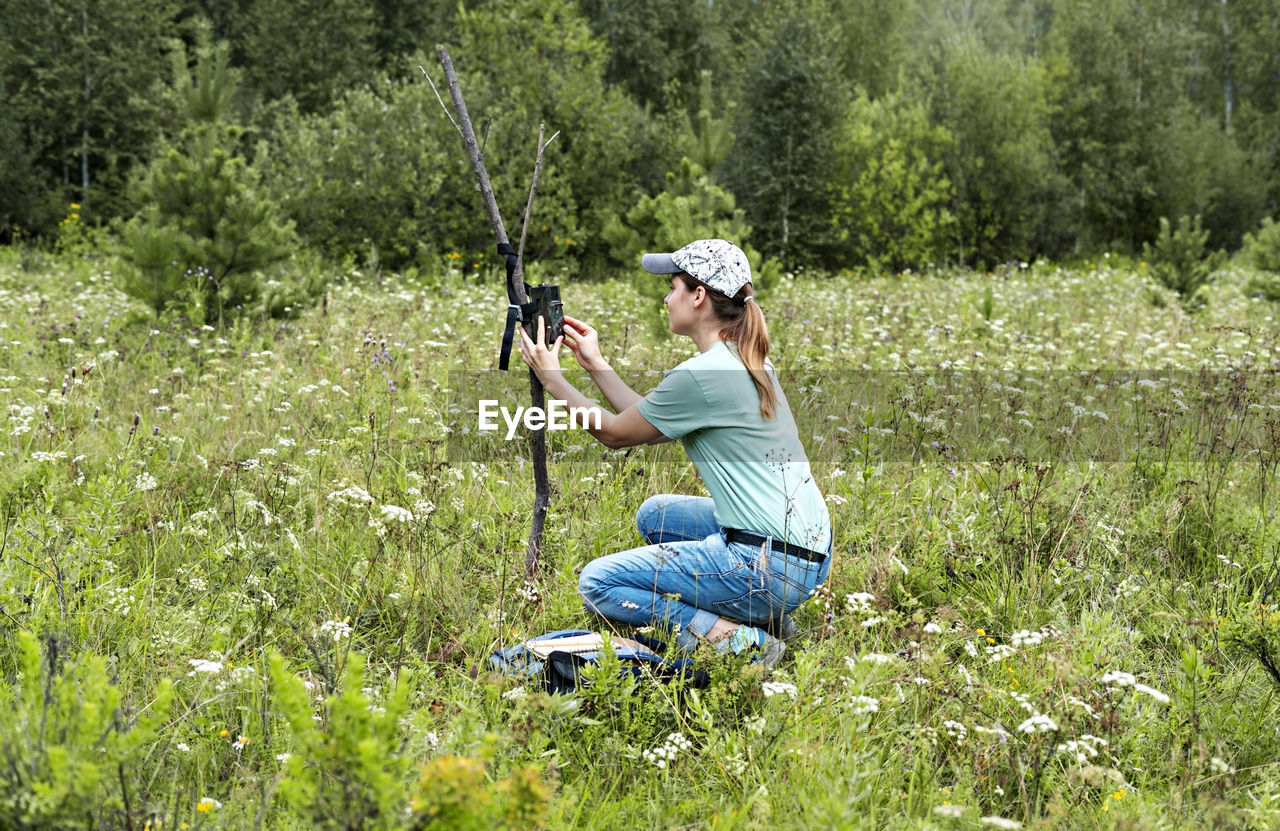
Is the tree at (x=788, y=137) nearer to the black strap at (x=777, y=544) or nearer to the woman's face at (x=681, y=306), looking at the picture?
the woman's face at (x=681, y=306)

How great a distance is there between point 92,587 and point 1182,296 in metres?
12.4

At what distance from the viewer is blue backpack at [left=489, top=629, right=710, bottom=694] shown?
300cm

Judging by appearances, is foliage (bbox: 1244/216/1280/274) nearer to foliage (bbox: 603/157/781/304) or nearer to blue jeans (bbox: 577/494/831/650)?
foliage (bbox: 603/157/781/304)

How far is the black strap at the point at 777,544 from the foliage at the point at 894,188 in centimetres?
1953

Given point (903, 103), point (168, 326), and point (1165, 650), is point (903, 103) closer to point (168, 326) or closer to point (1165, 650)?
point (168, 326)

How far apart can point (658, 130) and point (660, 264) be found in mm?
18468

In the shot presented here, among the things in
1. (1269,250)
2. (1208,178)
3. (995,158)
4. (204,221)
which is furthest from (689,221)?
(1208,178)

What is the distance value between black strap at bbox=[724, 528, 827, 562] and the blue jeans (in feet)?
0.05

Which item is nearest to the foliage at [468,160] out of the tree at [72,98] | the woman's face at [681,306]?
the tree at [72,98]

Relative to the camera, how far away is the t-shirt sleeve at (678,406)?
316 cm

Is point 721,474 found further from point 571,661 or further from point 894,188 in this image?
point 894,188

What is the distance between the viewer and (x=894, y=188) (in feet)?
73.4

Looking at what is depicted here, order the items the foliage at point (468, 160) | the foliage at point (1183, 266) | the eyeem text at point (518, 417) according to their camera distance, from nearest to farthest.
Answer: the eyeem text at point (518, 417) < the foliage at point (1183, 266) < the foliage at point (468, 160)

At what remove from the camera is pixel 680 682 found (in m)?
2.94
